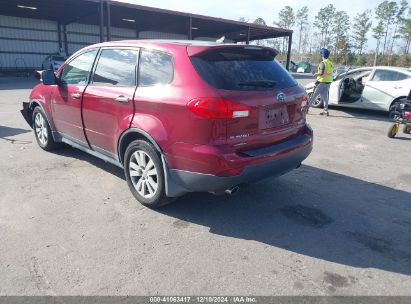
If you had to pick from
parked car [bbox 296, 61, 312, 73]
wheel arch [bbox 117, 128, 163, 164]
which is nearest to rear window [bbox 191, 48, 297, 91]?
wheel arch [bbox 117, 128, 163, 164]

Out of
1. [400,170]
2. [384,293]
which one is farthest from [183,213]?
[400,170]

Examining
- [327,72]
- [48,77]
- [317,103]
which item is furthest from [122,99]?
[317,103]

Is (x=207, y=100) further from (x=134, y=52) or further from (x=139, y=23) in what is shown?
(x=139, y=23)

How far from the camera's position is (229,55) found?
350 centimetres

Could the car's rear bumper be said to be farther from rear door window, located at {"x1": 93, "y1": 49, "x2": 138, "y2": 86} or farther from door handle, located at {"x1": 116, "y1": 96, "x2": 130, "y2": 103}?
rear door window, located at {"x1": 93, "y1": 49, "x2": 138, "y2": 86}

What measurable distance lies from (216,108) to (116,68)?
1696mm

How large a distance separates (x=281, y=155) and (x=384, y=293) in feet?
5.06

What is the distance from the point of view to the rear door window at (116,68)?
154 inches

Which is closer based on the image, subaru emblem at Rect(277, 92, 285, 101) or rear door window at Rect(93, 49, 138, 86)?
subaru emblem at Rect(277, 92, 285, 101)

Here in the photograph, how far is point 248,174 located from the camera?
3.30m

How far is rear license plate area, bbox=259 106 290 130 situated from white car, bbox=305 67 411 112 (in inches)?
304

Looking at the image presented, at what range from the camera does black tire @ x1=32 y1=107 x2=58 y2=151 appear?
564 cm

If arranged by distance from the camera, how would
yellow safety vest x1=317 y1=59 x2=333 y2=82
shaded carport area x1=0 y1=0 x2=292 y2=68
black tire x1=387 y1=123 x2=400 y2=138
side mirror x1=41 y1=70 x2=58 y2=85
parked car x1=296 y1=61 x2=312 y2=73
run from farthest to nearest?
parked car x1=296 y1=61 x2=312 y2=73 < shaded carport area x1=0 y1=0 x2=292 y2=68 < yellow safety vest x1=317 y1=59 x2=333 y2=82 < black tire x1=387 y1=123 x2=400 y2=138 < side mirror x1=41 y1=70 x2=58 y2=85

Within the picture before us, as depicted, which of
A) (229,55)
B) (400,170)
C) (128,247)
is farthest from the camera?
(400,170)
